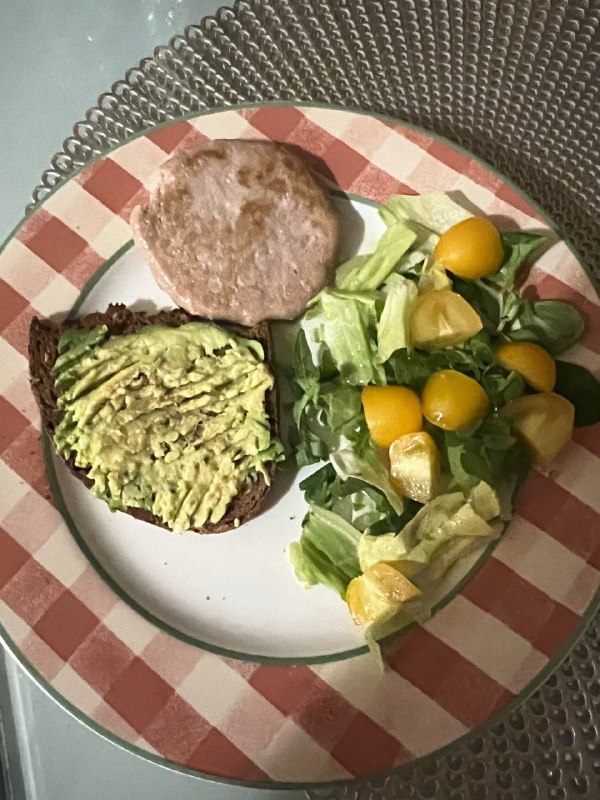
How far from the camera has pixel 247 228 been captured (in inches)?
82.0

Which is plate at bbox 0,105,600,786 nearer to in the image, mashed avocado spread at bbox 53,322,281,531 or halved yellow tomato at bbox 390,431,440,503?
mashed avocado spread at bbox 53,322,281,531

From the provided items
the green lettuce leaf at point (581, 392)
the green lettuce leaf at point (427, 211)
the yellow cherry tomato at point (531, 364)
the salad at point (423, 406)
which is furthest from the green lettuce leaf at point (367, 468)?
the green lettuce leaf at point (427, 211)

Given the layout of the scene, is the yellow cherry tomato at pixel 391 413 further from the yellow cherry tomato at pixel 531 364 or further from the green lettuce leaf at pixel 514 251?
the green lettuce leaf at pixel 514 251

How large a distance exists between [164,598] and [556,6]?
253 centimetres

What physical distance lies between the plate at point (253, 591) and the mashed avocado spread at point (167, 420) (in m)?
0.13

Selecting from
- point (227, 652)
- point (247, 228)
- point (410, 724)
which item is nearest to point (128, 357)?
point (247, 228)

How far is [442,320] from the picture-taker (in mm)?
1867

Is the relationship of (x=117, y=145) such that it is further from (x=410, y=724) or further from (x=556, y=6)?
(x=410, y=724)

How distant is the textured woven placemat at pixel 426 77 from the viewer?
236 centimetres

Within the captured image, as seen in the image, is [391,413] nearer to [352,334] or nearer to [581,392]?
[352,334]

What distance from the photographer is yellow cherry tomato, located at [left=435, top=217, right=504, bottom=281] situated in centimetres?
191

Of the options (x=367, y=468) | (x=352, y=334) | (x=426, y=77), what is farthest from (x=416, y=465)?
(x=426, y=77)

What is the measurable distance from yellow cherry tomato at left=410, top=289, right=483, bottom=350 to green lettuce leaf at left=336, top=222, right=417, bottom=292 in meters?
0.18

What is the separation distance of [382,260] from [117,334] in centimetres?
82
